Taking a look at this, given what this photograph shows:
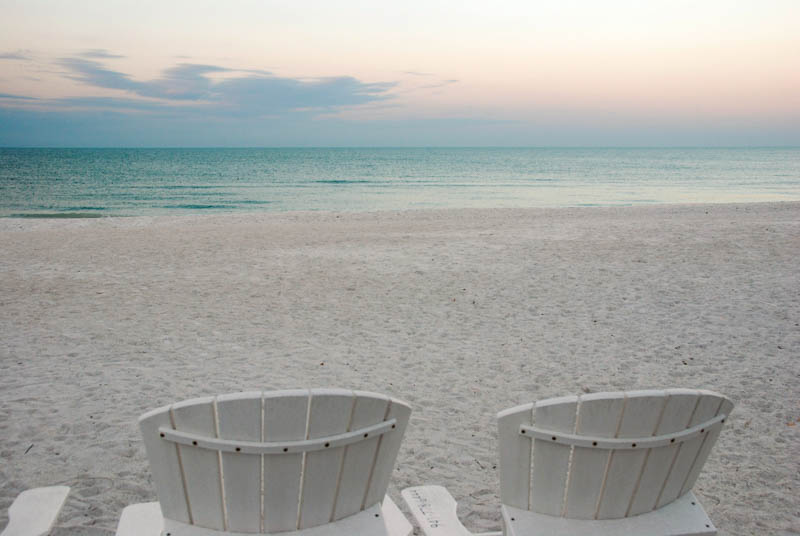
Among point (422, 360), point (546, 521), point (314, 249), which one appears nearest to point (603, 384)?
point (422, 360)

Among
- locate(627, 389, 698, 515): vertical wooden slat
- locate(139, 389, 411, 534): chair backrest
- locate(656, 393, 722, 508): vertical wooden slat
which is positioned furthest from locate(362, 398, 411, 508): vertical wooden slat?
locate(656, 393, 722, 508): vertical wooden slat

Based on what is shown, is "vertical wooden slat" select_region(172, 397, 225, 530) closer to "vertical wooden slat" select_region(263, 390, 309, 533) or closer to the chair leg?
"vertical wooden slat" select_region(263, 390, 309, 533)

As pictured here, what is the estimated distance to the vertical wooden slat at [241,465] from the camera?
1.71 meters

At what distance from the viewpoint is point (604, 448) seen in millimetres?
1883

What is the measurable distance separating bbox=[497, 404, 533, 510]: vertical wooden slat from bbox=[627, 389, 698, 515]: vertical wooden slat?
0.37 m

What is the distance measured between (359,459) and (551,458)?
1.89ft

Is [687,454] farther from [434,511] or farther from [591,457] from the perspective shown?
[434,511]

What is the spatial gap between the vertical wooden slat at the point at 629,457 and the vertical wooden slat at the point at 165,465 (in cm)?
128

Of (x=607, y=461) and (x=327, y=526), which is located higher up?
(x=607, y=461)

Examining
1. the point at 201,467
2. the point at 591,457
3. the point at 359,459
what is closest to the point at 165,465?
the point at 201,467

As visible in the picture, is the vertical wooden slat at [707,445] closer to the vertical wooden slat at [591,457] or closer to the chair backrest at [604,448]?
the chair backrest at [604,448]

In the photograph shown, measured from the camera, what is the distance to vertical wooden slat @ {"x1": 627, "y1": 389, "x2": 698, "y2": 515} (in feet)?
6.13

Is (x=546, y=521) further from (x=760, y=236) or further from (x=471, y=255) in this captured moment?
(x=760, y=236)

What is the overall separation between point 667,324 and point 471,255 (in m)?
4.57
